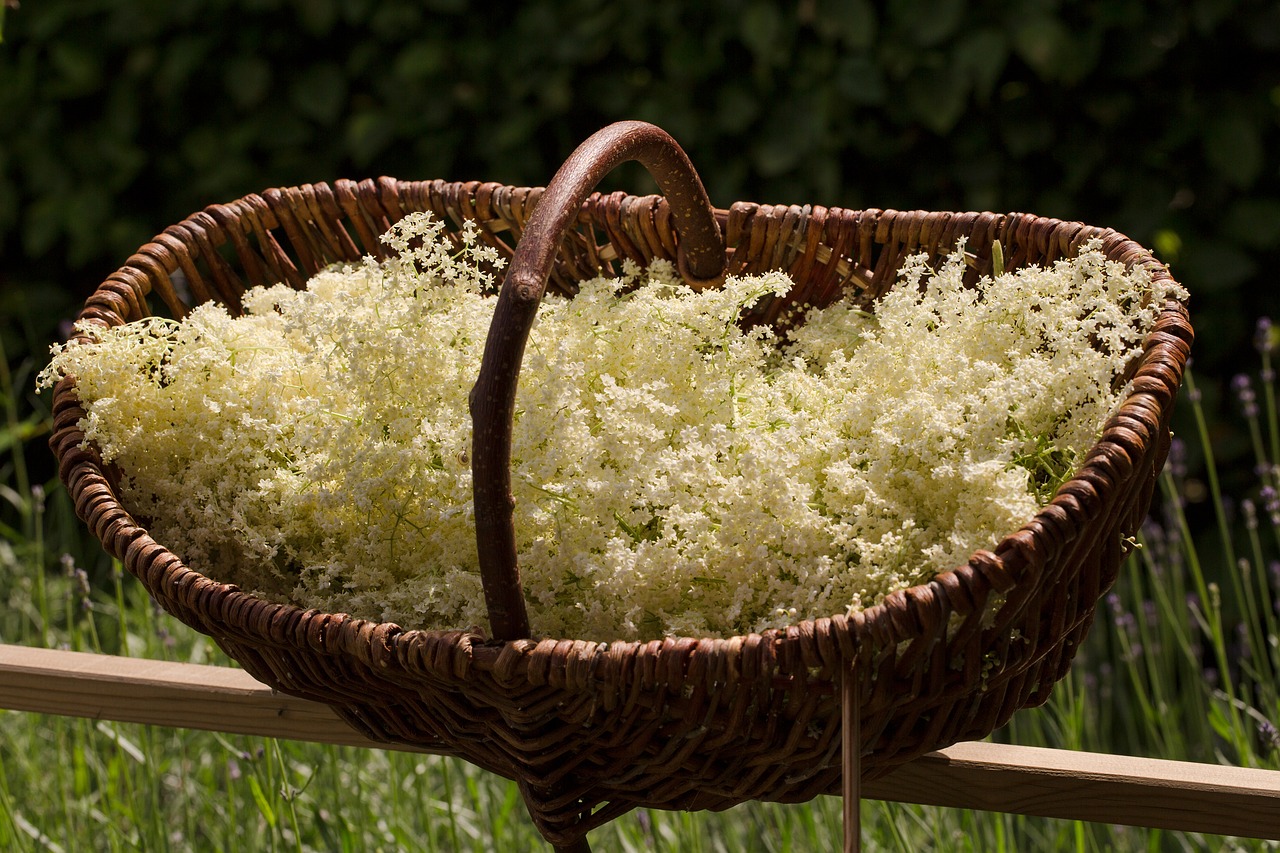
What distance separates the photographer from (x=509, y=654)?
561 millimetres

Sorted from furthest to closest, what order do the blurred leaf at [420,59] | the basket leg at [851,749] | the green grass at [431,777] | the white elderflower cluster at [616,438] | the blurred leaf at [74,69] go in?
the blurred leaf at [74,69] → the blurred leaf at [420,59] → the green grass at [431,777] → the white elderflower cluster at [616,438] → the basket leg at [851,749]

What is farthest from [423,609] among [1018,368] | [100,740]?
[100,740]

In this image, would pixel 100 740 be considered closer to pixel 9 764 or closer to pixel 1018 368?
pixel 9 764

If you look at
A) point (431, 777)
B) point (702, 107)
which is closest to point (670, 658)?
point (431, 777)

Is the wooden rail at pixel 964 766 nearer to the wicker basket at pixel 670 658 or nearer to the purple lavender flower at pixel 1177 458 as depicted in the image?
the wicker basket at pixel 670 658

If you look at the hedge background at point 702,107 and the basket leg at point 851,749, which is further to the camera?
the hedge background at point 702,107

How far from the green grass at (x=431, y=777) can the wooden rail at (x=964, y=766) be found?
0.50ft

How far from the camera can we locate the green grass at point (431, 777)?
1150mm

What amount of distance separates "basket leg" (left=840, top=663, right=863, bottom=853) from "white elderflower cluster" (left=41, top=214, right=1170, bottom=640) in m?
0.06

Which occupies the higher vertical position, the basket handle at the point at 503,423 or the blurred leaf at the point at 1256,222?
the blurred leaf at the point at 1256,222

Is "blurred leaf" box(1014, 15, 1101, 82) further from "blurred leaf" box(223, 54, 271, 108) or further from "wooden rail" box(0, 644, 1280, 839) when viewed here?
"blurred leaf" box(223, 54, 271, 108)

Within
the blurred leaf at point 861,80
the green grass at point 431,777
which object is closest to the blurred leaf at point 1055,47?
the blurred leaf at point 861,80

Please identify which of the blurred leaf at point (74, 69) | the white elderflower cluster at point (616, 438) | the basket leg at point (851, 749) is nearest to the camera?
the basket leg at point (851, 749)

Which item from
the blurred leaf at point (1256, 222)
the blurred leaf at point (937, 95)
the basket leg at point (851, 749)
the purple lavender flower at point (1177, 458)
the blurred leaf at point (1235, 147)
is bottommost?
the basket leg at point (851, 749)
